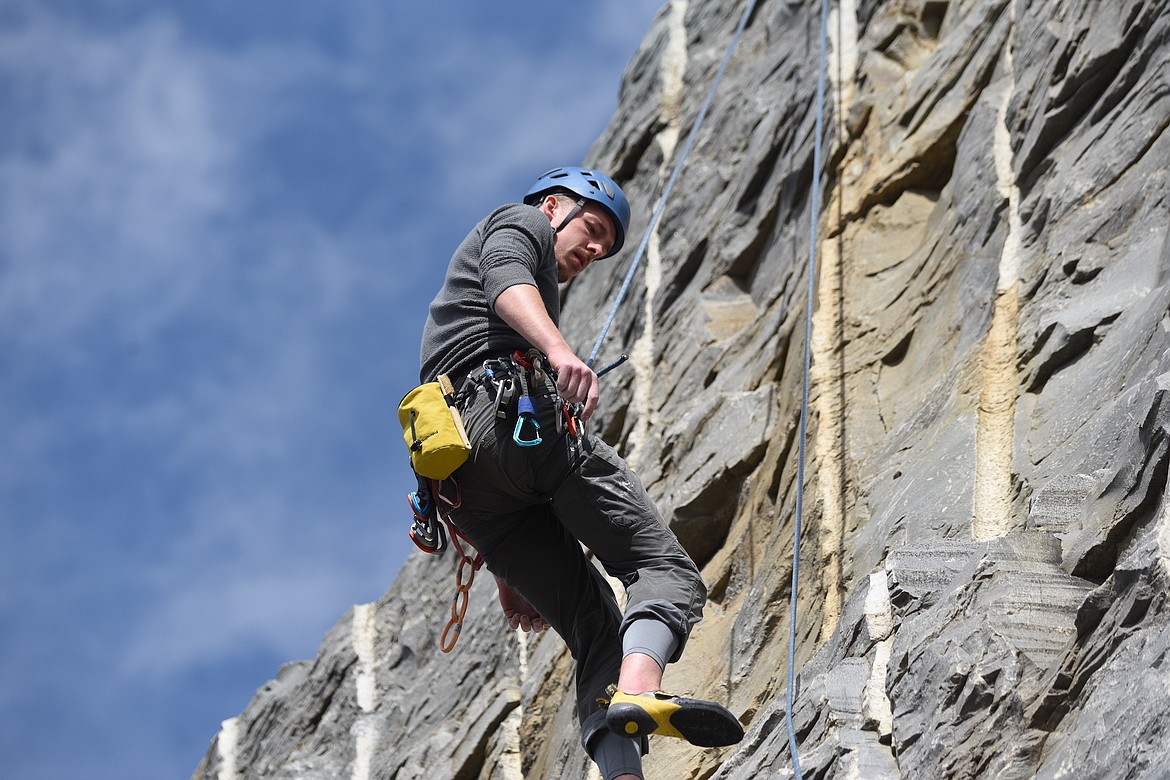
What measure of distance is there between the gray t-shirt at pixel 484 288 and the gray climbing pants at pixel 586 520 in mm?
187

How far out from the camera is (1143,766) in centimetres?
381

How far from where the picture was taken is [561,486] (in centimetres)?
586

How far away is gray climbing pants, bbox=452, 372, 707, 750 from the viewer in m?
5.71

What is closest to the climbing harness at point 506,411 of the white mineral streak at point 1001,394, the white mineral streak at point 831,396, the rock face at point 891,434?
the rock face at point 891,434

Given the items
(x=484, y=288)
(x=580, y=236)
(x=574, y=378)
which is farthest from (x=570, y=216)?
(x=574, y=378)

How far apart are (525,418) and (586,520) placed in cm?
49

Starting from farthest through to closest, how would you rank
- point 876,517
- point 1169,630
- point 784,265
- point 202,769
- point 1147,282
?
point 202,769 → point 784,265 → point 876,517 → point 1147,282 → point 1169,630

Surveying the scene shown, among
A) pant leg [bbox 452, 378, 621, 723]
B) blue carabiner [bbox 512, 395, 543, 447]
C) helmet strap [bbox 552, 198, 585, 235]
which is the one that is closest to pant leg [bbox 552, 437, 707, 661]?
pant leg [bbox 452, 378, 621, 723]

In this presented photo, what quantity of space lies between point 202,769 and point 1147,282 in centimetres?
1209

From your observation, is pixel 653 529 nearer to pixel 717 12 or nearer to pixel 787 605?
pixel 787 605

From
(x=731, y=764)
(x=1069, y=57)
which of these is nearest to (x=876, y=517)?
(x=731, y=764)

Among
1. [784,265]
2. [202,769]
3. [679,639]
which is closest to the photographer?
[679,639]

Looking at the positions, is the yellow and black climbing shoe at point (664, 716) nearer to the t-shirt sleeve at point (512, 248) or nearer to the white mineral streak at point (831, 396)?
the t-shirt sleeve at point (512, 248)

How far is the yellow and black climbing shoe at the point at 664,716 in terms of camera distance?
16.7 ft
